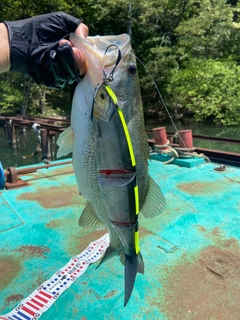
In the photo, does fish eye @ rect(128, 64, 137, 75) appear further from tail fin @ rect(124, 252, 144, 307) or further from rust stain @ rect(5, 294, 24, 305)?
rust stain @ rect(5, 294, 24, 305)

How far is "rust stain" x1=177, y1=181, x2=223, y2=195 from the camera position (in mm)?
4660

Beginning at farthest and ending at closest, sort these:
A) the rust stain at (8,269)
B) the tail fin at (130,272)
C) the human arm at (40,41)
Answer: the rust stain at (8,269) → the human arm at (40,41) → the tail fin at (130,272)

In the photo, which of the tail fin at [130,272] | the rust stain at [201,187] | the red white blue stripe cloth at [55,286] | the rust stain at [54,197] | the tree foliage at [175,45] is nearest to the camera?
the tail fin at [130,272]

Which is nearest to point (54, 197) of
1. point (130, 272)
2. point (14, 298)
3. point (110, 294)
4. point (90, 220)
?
point (14, 298)

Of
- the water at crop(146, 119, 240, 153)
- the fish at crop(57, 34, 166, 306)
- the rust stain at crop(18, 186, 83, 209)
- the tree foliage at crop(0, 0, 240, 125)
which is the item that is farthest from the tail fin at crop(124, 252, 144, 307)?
the tree foliage at crop(0, 0, 240, 125)

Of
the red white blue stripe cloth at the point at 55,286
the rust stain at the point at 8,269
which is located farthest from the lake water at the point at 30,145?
the red white blue stripe cloth at the point at 55,286

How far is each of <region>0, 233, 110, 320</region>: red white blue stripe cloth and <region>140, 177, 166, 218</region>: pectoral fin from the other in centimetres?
123

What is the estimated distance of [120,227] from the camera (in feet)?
5.38

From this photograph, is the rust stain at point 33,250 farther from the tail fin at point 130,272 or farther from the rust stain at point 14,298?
the tail fin at point 130,272

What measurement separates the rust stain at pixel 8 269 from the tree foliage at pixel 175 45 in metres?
18.8

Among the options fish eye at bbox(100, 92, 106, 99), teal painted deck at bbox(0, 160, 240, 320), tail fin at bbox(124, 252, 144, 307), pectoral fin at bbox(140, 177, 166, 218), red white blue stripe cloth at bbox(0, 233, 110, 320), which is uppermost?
fish eye at bbox(100, 92, 106, 99)

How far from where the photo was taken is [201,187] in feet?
15.9

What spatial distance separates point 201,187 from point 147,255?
2093 millimetres

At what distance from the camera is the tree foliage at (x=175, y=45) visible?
1992 cm
